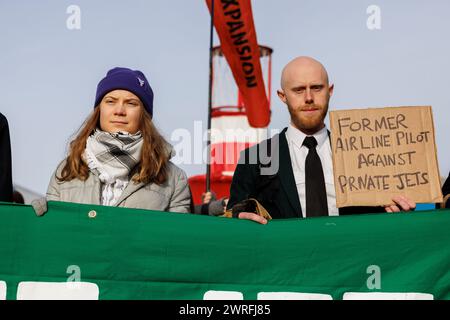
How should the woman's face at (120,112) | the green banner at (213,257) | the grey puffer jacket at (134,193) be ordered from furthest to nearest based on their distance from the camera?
the woman's face at (120,112)
the grey puffer jacket at (134,193)
the green banner at (213,257)

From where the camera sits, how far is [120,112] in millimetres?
4410

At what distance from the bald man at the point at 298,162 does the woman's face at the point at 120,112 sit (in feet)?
2.14

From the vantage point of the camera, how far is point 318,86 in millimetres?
4449

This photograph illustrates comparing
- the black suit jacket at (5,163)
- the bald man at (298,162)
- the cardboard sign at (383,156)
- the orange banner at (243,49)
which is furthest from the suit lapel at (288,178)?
the orange banner at (243,49)

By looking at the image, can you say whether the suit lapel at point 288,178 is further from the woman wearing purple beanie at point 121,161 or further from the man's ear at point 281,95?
the woman wearing purple beanie at point 121,161

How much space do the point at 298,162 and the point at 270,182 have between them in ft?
0.70

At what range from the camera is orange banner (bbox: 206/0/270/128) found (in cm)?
1178

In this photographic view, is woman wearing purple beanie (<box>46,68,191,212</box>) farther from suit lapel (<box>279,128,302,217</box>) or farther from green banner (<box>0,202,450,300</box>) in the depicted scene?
suit lapel (<box>279,128,302,217</box>)

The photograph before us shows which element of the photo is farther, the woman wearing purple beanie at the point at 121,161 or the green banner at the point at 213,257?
the woman wearing purple beanie at the point at 121,161

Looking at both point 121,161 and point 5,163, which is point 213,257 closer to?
point 121,161

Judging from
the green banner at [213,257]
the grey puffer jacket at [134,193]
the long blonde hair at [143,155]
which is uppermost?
the long blonde hair at [143,155]

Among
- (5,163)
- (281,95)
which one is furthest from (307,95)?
(5,163)

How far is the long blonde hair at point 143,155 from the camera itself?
4320mm

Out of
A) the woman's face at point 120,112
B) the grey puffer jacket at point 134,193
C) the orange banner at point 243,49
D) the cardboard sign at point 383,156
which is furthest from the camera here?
the orange banner at point 243,49
